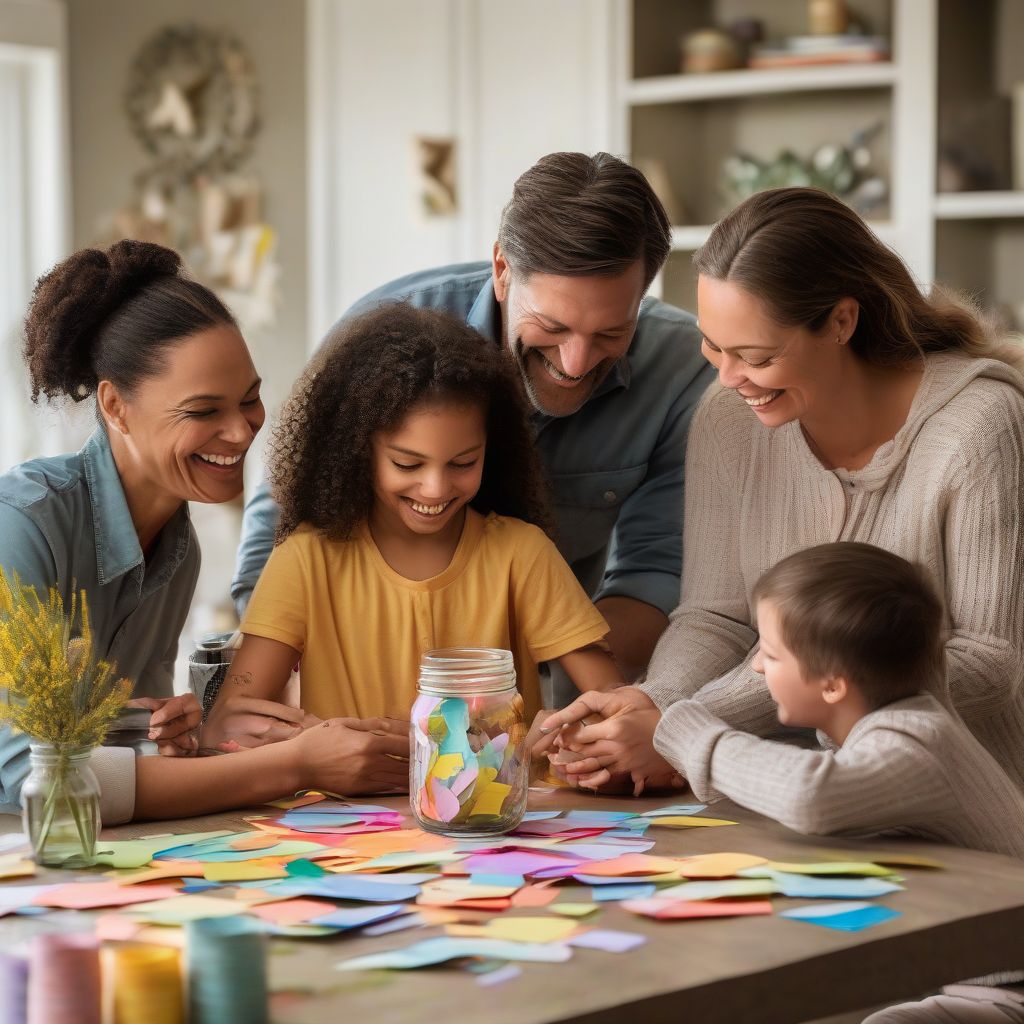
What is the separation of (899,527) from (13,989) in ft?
3.79

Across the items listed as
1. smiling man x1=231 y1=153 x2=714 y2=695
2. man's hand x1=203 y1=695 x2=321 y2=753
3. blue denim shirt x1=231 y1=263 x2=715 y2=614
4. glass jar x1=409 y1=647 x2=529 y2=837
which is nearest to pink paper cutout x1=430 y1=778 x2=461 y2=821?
glass jar x1=409 y1=647 x2=529 y2=837

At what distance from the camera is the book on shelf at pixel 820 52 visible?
4039mm

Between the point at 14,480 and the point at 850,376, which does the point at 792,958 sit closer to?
the point at 850,376

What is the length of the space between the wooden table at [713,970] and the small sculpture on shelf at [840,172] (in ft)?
9.83

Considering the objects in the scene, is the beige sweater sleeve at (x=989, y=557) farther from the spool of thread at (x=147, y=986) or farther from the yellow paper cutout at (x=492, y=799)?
the spool of thread at (x=147, y=986)

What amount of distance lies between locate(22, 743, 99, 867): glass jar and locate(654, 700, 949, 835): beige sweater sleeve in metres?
0.60

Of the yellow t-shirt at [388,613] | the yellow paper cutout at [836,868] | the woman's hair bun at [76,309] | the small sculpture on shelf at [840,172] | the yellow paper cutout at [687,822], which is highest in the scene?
the small sculpture on shelf at [840,172]

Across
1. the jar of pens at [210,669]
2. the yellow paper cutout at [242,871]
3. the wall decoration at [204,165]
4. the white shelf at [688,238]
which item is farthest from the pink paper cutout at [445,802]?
the wall decoration at [204,165]

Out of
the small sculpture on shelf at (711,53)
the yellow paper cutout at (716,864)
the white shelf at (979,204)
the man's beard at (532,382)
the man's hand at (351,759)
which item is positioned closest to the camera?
the yellow paper cutout at (716,864)

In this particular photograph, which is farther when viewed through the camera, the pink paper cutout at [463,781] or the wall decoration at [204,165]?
the wall decoration at [204,165]

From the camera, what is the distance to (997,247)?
4145 millimetres

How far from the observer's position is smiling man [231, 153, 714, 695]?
2.04 metres

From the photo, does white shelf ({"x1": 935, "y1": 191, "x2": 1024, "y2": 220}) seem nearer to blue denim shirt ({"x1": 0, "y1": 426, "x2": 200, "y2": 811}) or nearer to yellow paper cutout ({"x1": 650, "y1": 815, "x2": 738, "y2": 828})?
blue denim shirt ({"x1": 0, "y1": 426, "x2": 200, "y2": 811})

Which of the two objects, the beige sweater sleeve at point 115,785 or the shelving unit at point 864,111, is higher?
the shelving unit at point 864,111
